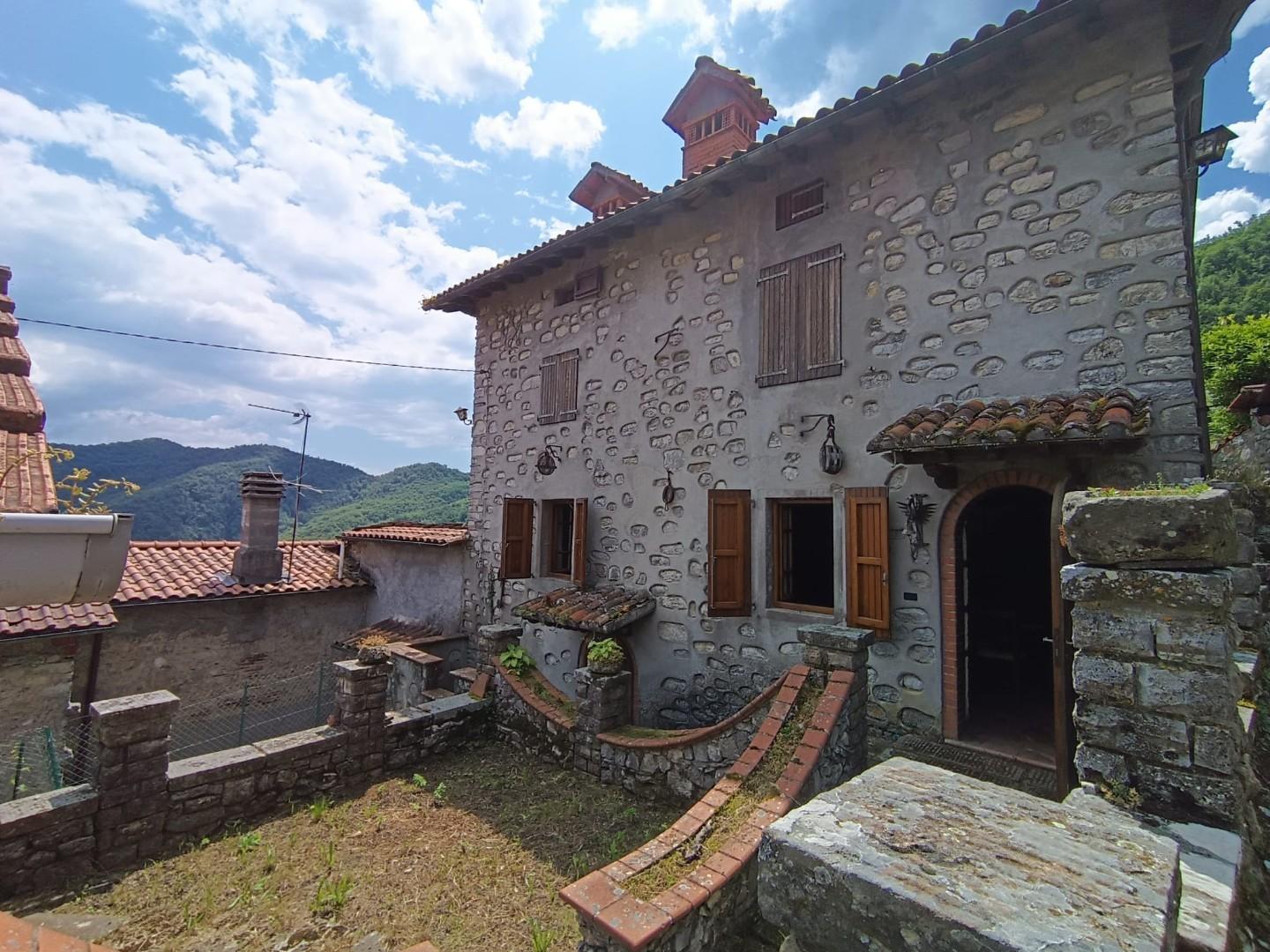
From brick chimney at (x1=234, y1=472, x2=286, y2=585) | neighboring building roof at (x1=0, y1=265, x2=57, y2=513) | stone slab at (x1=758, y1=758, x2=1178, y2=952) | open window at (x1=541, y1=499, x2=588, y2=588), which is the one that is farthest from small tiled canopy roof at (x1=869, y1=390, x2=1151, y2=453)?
brick chimney at (x1=234, y1=472, x2=286, y2=585)

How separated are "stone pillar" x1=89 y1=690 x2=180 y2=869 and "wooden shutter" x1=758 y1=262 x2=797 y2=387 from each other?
7.22 meters

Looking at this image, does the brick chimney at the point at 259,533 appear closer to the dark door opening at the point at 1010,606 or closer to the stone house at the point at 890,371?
the stone house at the point at 890,371

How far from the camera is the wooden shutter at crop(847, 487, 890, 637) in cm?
605

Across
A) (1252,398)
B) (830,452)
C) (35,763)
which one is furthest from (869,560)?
(35,763)

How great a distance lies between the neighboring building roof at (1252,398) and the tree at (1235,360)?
86 cm

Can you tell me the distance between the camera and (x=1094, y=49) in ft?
17.6

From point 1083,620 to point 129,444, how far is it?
5495 centimetres

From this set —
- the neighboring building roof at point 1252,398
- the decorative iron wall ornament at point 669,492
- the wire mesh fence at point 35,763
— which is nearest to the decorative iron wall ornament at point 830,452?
the decorative iron wall ornament at point 669,492

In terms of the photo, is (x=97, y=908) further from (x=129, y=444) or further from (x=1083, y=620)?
(x=129, y=444)

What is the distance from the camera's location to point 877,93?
19.6 ft

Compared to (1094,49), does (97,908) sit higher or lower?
lower

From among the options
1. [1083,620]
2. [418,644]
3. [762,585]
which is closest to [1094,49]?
[1083,620]

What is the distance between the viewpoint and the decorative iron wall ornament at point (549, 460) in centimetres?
1027

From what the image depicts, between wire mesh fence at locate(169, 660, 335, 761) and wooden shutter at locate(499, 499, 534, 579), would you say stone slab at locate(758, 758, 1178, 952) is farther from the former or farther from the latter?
wire mesh fence at locate(169, 660, 335, 761)
